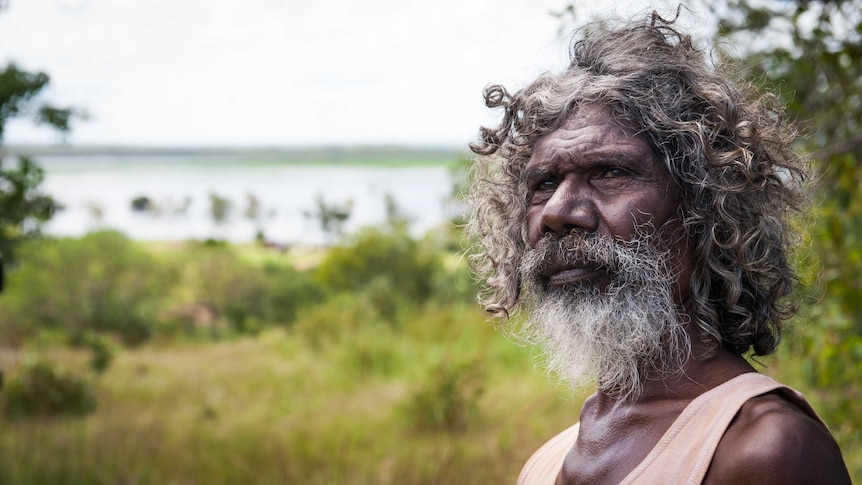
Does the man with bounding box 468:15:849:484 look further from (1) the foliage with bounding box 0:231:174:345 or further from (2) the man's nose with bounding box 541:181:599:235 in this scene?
(1) the foliage with bounding box 0:231:174:345

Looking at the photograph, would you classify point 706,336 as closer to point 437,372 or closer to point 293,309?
point 437,372

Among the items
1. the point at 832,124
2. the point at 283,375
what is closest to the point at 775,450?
the point at 832,124

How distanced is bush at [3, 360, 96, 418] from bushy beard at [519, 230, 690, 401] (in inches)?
364

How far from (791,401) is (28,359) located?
1107cm

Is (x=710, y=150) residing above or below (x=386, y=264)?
above

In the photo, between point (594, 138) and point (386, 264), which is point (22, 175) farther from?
point (386, 264)

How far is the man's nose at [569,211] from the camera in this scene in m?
1.62

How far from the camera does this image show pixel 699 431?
1.43m

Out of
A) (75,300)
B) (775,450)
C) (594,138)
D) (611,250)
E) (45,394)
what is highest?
(594,138)

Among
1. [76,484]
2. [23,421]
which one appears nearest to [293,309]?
[23,421]

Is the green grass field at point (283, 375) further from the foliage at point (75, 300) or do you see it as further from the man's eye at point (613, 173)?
the man's eye at point (613, 173)

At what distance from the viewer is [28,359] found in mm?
10789

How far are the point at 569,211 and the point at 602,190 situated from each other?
0.08 meters

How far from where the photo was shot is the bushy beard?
64.0 inches
